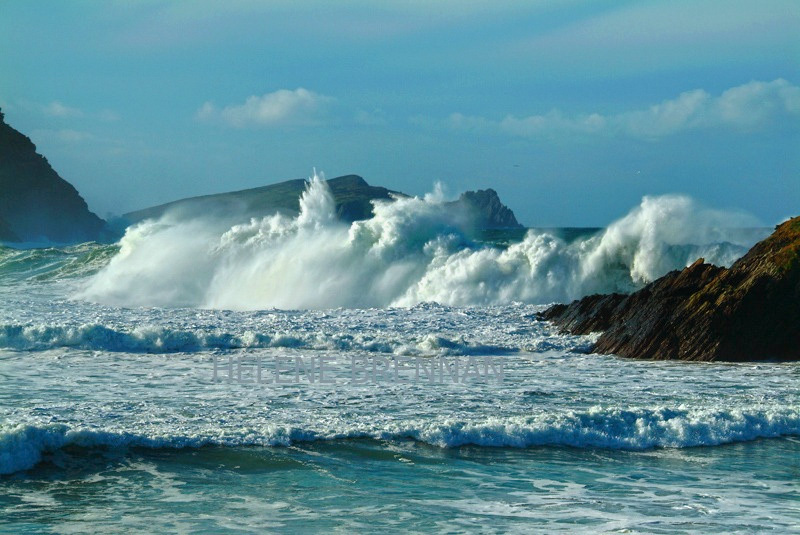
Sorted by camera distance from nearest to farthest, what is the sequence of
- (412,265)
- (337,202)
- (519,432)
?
(519,432) < (412,265) < (337,202)

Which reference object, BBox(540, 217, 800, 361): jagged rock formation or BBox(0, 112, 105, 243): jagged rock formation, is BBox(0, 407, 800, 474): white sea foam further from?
BBox(0, 112, 105, 243): jagged rock formation

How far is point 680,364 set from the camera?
15398mm

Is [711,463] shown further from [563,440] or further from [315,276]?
[315,276]

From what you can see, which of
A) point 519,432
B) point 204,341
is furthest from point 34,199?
point 519,432

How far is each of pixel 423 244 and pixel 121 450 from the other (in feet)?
73.5

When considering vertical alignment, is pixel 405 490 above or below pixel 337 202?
below

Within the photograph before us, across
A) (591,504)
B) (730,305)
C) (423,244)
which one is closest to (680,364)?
(730,305)

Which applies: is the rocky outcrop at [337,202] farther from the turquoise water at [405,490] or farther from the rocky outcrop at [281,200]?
the turquoise water at [405,490]

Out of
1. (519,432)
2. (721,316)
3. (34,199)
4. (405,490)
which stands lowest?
(405,490)

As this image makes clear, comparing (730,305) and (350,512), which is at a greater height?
(730,305)

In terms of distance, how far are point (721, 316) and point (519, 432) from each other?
314 inches

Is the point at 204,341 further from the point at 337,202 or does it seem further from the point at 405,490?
the point at 337,202

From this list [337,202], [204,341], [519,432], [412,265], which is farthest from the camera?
[337,202]

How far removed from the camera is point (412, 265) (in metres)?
30.2
